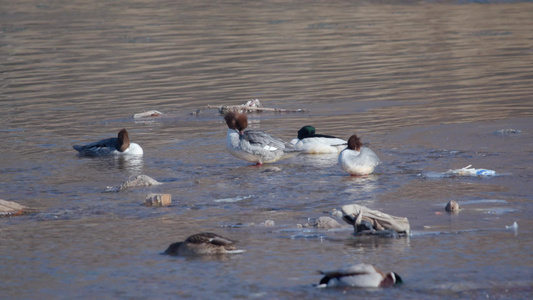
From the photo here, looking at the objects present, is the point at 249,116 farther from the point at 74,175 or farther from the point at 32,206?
the point at 32,206

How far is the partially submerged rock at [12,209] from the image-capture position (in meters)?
8.73

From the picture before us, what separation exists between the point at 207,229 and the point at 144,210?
1.13m

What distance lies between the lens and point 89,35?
32.8m

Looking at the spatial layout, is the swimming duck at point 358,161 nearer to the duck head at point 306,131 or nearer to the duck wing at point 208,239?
the duck head at point 306,131

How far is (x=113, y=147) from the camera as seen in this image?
1255 centimetres

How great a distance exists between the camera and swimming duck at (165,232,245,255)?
7.07 m

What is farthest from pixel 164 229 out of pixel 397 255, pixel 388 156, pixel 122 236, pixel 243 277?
pixel 388 156

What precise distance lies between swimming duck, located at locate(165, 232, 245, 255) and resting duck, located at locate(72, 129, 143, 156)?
5.35 meters

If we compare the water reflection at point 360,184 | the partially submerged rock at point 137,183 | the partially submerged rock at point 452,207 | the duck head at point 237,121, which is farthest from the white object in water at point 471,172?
the partially submerged rock at point 137,183

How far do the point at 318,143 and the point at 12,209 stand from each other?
466 centimetres

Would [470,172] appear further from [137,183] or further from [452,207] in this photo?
[137,183]

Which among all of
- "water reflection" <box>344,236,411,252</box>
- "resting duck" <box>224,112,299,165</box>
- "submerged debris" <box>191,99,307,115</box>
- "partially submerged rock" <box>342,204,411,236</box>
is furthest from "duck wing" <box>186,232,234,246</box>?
"submerged debris" <box>191,99,307,115</box>

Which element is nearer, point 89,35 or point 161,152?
point 161,152

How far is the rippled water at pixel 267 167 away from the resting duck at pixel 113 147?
23 cm
